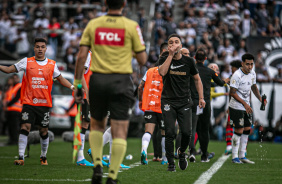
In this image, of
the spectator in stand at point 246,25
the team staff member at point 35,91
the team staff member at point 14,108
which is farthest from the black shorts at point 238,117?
the spectator in stand at point 246,25

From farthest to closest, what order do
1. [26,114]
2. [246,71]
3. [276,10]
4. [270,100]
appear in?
1. [276,10]
2. [270,100]
3. [246,71]
4. [26,114]

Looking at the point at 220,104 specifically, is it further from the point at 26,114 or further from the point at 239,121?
the point at 26,114

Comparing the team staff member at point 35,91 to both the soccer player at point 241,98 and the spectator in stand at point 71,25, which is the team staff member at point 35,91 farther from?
the spectator in stand at point 71,25

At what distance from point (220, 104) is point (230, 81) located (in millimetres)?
9558

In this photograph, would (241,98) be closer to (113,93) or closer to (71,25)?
(113,93)

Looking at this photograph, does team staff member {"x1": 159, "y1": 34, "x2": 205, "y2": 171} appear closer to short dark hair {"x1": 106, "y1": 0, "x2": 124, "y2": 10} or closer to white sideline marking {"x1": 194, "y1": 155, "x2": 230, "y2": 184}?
white sideline marking {"x1": 194, "y1": 155, "x2": 230, "y2": 184}

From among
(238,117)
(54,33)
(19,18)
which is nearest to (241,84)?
(238,117)

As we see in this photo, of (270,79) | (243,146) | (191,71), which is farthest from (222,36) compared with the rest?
(191,71)

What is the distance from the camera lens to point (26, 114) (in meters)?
10.2

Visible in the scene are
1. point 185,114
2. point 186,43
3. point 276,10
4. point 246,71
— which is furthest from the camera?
point 276,10

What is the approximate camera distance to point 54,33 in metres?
25.3

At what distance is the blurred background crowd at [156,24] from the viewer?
23.5 meters

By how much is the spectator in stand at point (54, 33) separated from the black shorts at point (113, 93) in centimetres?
1863

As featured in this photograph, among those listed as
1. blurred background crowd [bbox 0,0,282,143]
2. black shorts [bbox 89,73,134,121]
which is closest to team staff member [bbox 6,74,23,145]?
blurred background crowd [bbox 0,0,282,143]
